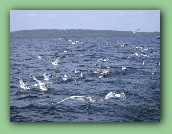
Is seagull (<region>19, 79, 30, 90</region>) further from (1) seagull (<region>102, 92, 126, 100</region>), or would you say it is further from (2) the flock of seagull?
(1) seagull (<region>102, 92, 126, 100</region>)

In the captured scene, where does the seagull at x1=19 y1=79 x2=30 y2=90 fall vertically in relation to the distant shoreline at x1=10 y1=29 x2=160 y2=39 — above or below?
below

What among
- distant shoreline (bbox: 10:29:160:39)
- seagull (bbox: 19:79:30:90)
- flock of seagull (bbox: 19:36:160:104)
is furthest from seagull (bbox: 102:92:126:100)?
seagull (bbox: 19:79:30:90)

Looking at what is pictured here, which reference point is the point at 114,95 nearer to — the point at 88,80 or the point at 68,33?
the point at 88,80

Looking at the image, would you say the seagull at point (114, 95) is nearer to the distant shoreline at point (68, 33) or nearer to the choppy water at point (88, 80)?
the choppy water at point (88, 80)

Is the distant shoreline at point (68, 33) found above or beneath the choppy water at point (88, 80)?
above

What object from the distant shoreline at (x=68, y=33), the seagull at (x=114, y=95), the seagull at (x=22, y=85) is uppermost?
the distant shoreline at (x=68, y=33)

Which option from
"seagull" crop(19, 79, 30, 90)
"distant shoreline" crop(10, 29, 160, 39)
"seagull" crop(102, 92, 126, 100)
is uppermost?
"distant shoreline" crop(10, 29, 160, 39)

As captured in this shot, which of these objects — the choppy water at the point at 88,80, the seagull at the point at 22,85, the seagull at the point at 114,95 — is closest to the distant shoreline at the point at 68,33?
the choppy water at the point at 88,80

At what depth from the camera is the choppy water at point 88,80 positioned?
5738 mm

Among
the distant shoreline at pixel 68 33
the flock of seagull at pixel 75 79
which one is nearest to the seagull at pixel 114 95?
the flock of seagull at pixel 75 79

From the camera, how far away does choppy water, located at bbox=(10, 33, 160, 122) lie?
5738mm
